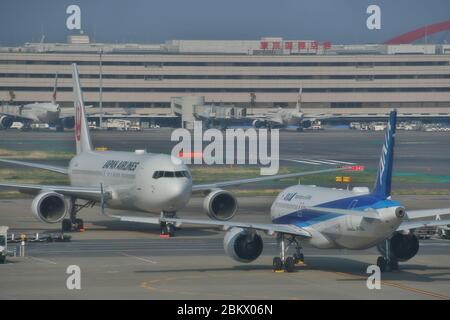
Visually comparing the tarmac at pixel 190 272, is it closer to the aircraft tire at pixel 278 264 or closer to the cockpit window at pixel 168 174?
the aircraft tire at pixel 278 264

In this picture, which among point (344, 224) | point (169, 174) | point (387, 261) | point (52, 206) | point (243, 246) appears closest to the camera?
point (344, 224)

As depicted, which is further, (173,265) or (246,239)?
(173,265)

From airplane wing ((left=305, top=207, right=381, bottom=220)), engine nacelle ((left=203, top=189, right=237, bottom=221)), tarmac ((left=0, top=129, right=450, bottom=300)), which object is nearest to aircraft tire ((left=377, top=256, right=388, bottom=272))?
tarmac ((left=0, top=129, right=450, bottom=300))

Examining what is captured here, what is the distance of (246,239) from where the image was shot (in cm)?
5438

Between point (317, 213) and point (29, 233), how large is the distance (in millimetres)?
24658

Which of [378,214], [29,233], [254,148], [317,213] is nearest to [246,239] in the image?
[317,213]

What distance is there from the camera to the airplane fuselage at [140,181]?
235 feet

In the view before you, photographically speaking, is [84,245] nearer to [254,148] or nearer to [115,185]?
[115,185]

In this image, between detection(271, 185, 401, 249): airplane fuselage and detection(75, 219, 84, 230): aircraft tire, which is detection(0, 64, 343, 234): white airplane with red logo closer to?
detection(75, 219, 84, 230): aircraft tire

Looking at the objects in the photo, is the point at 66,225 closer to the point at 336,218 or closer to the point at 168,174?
the point at 168,174

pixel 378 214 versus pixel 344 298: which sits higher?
pixel 378 214

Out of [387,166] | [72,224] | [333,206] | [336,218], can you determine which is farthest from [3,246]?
[387,166]

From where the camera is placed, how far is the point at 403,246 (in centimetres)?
5438

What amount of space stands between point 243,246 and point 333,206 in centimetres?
476
